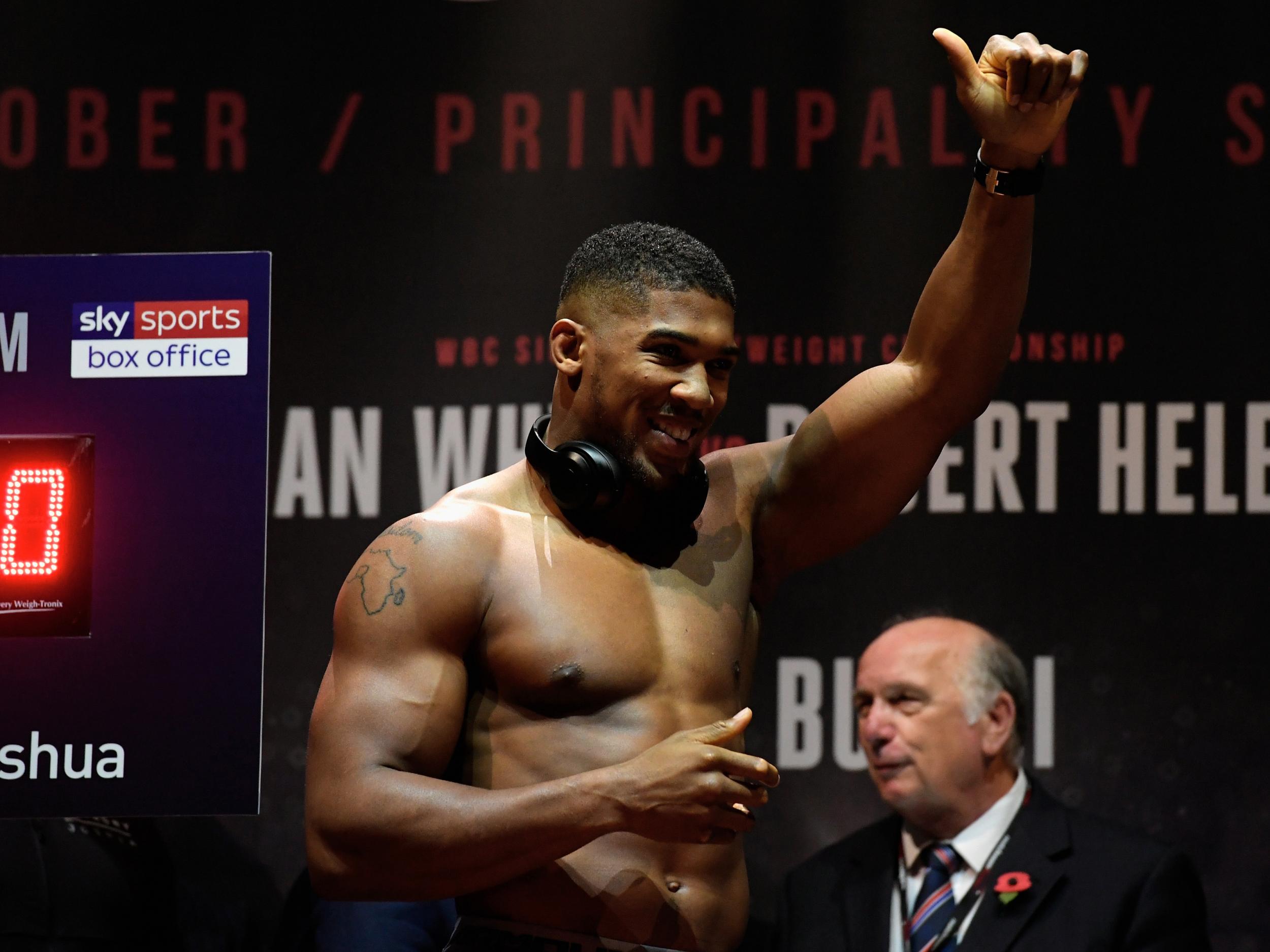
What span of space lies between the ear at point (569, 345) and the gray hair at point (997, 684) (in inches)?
60.4

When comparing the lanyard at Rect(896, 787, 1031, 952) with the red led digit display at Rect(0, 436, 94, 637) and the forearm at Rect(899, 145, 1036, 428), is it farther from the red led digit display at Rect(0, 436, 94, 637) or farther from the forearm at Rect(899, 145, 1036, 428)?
the red led digit display at Rect(0, 436, 94, 637)

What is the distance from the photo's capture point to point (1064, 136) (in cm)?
358

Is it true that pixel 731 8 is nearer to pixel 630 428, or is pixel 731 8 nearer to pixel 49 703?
pixel 630 428

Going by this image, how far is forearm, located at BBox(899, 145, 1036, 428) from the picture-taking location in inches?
81.2

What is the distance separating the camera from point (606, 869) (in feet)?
6.89

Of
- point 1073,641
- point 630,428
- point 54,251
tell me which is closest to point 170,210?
point 54,251

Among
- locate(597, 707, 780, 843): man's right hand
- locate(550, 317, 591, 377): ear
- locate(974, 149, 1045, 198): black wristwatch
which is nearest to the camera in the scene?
locate(597, 707, 780, 843): man's right hand

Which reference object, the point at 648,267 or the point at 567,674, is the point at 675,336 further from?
the point at 567,674

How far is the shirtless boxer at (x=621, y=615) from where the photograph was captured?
6.47ft

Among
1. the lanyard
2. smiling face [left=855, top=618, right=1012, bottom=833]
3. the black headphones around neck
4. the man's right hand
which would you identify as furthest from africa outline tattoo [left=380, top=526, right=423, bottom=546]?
the lanyard

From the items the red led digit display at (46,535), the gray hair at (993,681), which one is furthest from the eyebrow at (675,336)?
the gray hair at (993,681)

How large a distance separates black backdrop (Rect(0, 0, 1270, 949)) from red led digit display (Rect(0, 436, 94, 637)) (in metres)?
0.69

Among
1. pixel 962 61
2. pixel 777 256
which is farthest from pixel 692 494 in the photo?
pixel 777 256

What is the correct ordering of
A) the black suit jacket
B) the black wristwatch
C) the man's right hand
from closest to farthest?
the man's right hand
the black wristwatch
the black suit jacket
